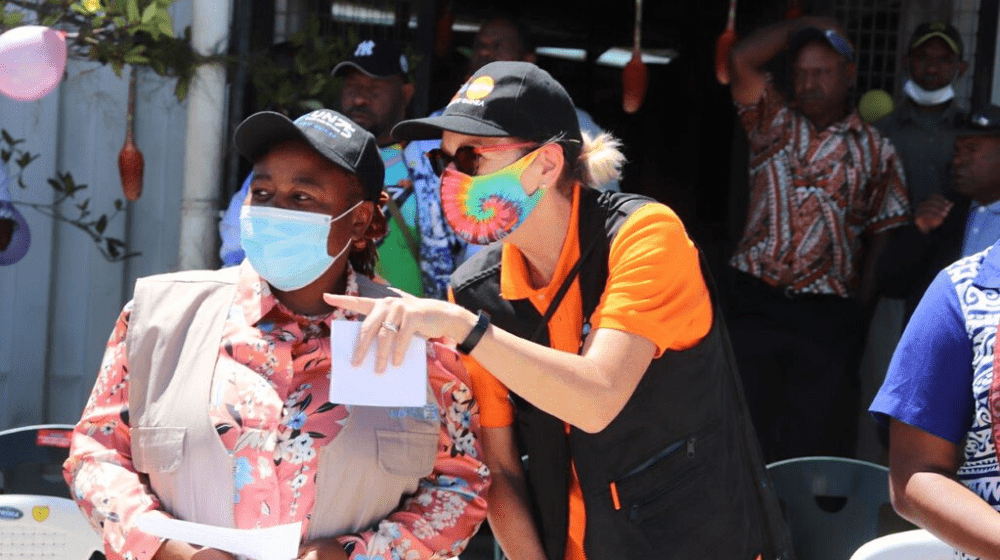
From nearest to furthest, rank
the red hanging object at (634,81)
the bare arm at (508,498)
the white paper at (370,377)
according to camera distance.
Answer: the white paper at (370,377) → the bare arm at (508,498) → the red hanging object at (634,81)

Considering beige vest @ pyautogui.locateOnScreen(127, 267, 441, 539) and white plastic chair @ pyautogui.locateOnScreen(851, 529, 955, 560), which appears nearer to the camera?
beige vest @ pyautogui.locateOnScreen(127, 267, 441, 539)

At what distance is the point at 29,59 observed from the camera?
14.0 ft

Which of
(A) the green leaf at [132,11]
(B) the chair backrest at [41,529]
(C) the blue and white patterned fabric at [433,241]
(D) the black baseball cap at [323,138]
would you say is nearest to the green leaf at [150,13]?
(A) the green leaf at [132,11]

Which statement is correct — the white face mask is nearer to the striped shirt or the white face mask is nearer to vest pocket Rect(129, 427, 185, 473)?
the striped shirt

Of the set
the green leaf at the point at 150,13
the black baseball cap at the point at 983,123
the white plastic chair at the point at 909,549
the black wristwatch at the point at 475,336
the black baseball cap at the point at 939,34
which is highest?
the black baseball cap at the point at 939,34

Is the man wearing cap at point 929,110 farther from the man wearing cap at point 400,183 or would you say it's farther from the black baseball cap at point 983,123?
the man wearing cap at point 400,183

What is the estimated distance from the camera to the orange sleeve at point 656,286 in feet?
7.69

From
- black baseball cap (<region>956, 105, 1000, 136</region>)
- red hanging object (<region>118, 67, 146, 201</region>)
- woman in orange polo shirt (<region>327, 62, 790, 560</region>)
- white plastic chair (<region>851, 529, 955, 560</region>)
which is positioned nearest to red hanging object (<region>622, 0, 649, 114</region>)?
black baseball cap (<region>956, 105, 1000, 136</region>)

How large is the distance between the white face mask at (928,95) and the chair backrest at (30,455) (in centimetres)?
366

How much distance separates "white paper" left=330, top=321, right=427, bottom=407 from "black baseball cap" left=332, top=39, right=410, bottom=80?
9.04ft

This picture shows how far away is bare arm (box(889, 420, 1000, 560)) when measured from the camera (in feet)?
6.88

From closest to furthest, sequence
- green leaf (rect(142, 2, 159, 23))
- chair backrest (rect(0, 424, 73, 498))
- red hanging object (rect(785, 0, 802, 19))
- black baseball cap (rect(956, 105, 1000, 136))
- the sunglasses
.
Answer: the sunglasses → chair backrest (rect(0, 424, 73, 498)) → green leaf (rect(142, 2, 159, 23)) → black baseball cap (rect(956, 105, 1000, 136)) → red hanging object (rect(785, 0, 802, 19))

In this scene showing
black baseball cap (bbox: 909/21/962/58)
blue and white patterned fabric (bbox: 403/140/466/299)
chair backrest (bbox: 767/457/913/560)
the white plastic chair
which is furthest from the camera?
black baseball cap (bbox: 909/21/962/58)

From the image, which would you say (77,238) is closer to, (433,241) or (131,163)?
(131,163)
